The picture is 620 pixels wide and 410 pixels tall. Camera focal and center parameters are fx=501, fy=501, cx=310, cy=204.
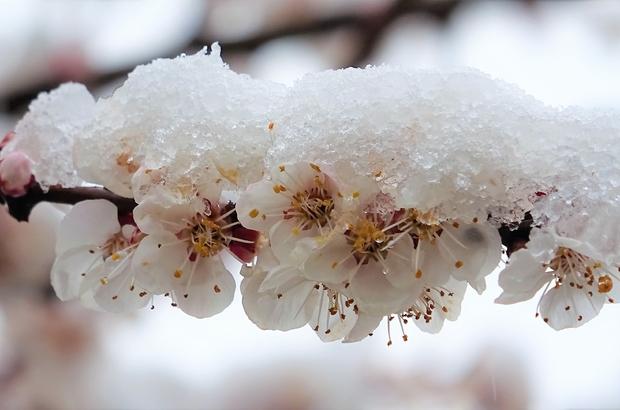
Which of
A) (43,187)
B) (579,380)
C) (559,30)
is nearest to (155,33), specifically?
(43,187)

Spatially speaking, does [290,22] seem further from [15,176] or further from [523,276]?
[523,276]

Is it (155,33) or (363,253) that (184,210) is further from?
(155,33)

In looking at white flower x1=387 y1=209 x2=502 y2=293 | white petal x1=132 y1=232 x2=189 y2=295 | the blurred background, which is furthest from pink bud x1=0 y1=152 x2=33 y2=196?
the blurred background

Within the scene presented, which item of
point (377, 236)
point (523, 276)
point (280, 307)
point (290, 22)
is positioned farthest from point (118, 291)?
point (290, 22)

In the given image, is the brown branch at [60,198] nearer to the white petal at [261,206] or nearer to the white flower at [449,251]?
the white petal at [261,206]

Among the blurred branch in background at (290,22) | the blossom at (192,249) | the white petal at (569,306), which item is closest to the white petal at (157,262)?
the blossom at (192,249)
